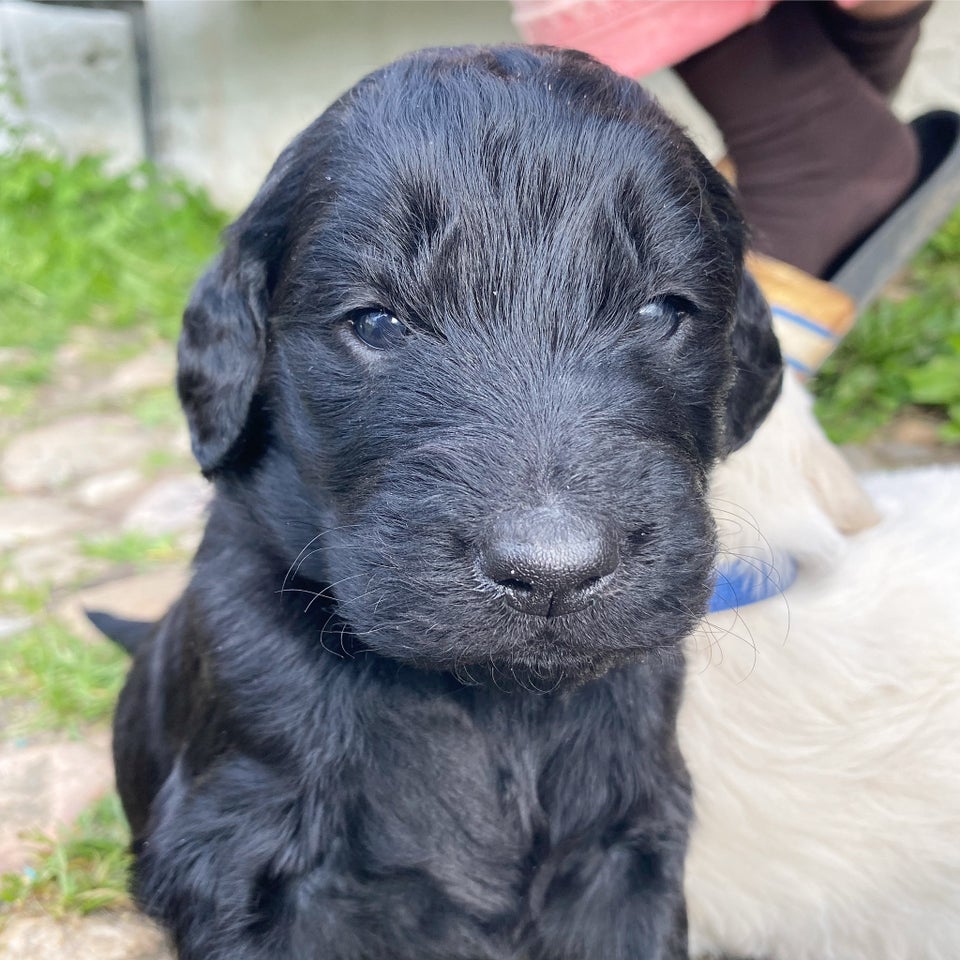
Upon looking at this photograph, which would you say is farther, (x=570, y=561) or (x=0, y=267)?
(x=0, y=267)

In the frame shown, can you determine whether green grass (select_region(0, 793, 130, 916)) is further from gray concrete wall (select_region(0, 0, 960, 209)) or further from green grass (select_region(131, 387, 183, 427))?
gray concrete wall (select_region(0, 0, 960, 209))

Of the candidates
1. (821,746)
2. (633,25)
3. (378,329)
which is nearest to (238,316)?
(378,329)

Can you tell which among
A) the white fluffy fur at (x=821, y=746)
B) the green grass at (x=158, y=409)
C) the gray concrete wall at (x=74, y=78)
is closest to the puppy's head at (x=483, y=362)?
the white fluffy fur at (x=821, y=746)

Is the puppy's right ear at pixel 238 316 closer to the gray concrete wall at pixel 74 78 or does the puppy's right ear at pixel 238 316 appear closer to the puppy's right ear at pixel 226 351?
the puppy's right ear at pixel 226 351

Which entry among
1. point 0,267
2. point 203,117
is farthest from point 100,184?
point 0,267

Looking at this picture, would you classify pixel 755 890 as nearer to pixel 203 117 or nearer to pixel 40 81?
pixel 203 117

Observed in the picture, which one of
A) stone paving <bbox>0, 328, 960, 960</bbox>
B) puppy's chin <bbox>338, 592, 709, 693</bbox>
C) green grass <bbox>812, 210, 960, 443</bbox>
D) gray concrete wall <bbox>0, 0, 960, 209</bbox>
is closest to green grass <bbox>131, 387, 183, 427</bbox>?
stone paving <bbox>0, 328, 960, 960</bbox>

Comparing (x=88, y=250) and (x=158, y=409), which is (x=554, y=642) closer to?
(x=158, y=409)
